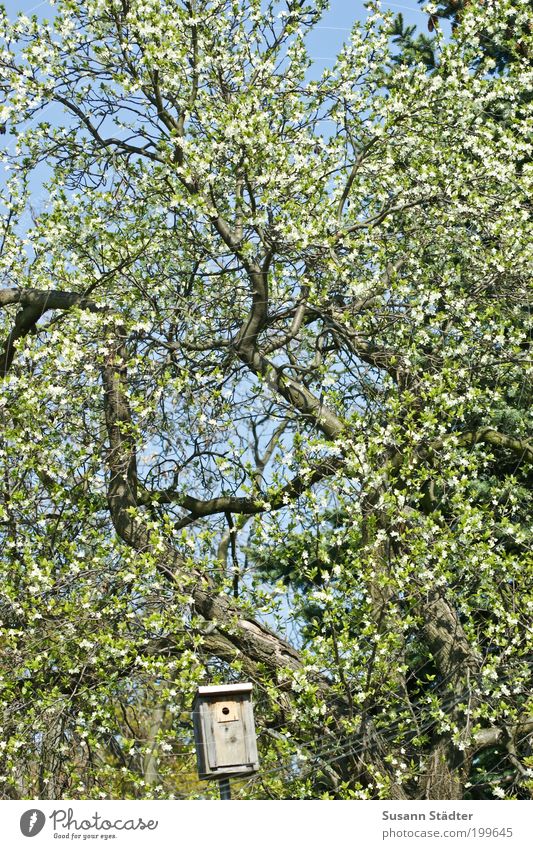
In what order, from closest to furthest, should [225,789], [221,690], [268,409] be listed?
1. [225,789]
2. [221,690]
3. [268,409]

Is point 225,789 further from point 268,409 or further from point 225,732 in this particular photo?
point 268,409

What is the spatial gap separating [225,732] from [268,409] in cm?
293

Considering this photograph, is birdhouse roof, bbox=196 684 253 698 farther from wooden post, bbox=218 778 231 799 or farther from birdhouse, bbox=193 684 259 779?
wooden post, bbox=218 778 231 799

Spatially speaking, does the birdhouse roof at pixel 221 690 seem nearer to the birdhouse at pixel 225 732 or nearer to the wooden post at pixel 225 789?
the birdhouse at pixel 225 732

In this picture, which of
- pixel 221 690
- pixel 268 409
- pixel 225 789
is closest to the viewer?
pixel 225 789

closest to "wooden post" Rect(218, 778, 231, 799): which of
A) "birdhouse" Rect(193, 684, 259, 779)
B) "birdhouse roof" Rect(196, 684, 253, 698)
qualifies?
"birdhouse" Rect(193, 684, 259, 779)

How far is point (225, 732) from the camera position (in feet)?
20.8

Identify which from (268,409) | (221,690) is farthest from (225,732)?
(268,409)

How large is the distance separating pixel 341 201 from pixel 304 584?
15.5 feet

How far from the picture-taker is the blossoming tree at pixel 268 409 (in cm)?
745

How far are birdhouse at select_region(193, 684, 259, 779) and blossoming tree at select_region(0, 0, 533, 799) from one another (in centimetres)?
67

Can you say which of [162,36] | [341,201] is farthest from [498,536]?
[162,36]

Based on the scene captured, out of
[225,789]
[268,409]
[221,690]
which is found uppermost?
[268,409]
